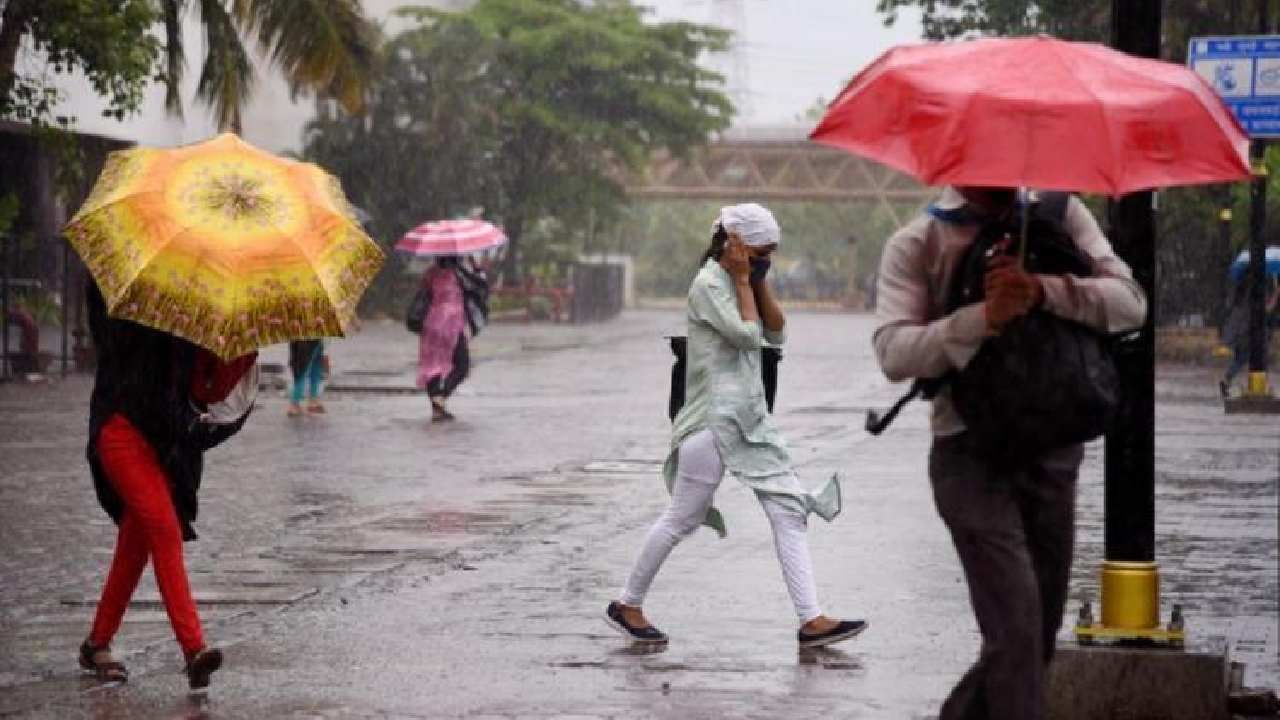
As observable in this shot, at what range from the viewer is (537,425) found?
22297mm

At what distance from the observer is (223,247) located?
8.39 metres

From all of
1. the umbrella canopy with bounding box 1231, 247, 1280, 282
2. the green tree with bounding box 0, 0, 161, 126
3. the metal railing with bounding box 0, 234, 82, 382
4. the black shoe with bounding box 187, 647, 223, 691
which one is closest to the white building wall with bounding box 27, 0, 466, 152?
the green tree with bounding box 0, 0, 161, 126

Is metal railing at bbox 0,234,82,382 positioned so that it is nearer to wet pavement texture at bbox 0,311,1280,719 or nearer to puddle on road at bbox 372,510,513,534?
wet pavement texture at bbox 0,311,1280,719

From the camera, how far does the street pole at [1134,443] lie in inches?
311

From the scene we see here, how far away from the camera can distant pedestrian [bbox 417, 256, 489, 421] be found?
74.5 feet

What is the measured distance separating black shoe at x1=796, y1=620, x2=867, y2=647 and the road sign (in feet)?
39.7

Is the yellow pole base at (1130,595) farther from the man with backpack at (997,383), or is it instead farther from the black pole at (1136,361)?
the man with backpack at (997,383)

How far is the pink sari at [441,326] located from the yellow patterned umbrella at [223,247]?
13.8m

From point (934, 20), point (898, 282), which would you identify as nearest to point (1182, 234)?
point (934, 20)

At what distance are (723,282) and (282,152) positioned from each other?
48913 mm

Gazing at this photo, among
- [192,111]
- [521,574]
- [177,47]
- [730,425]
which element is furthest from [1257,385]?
[192,111]

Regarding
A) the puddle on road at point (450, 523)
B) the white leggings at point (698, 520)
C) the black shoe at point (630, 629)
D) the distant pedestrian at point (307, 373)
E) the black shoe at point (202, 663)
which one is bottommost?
the distant pedestrian at point (307, 373)

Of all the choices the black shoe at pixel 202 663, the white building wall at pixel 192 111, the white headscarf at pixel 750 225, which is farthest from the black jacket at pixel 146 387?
the white building wall at pixel 192 111

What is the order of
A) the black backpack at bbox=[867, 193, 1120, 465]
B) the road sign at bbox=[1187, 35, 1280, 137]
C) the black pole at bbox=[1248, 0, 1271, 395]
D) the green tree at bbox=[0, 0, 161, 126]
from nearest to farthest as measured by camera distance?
the black backpack at bbox=[867, 193, 1120, 465]
the road sign at bbox=[1187, 35, 1280, 137]
the black pole at bbox=[1248, 0, 1271, 395]
the green tree at bbox=[0, 0, 161, 126]
